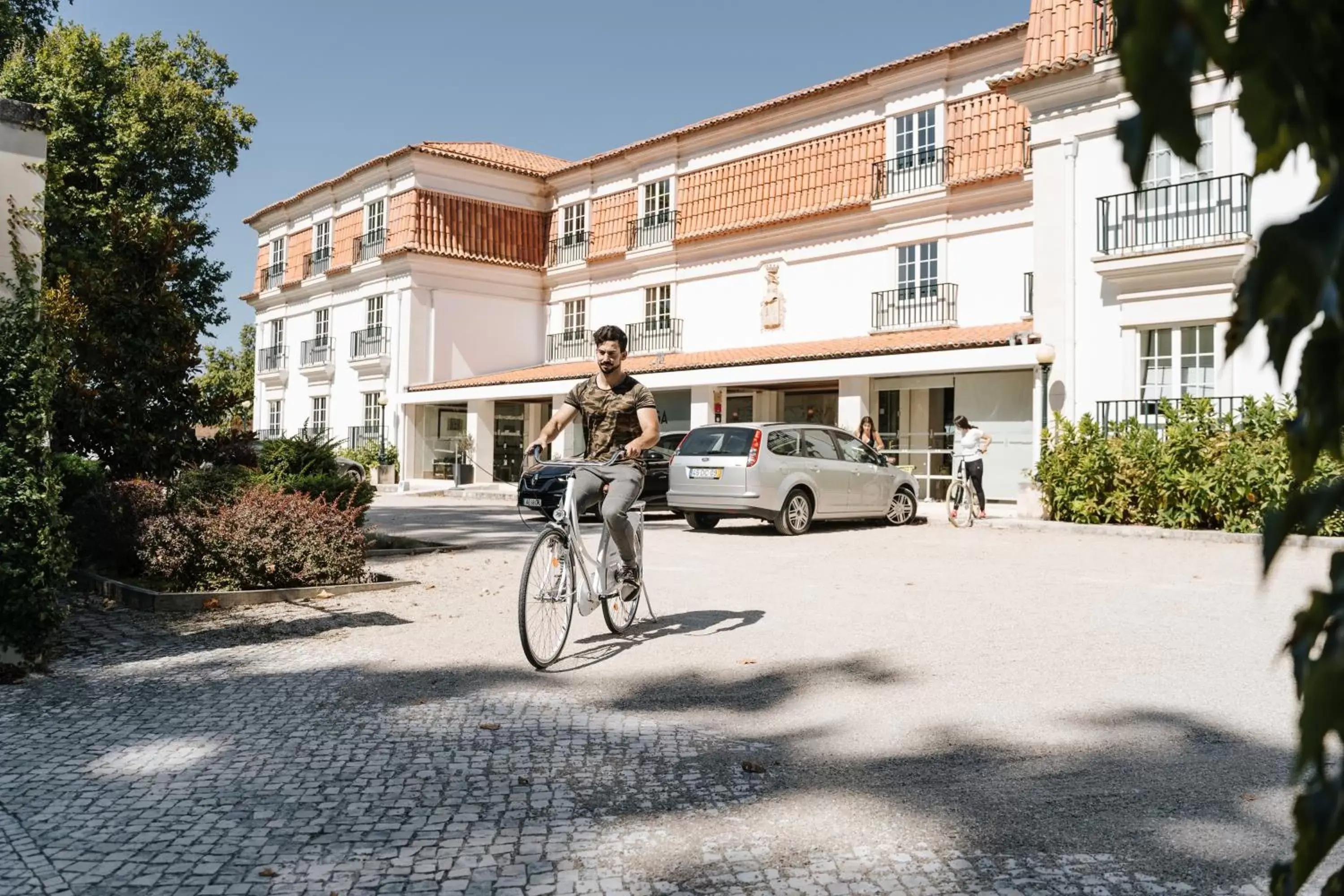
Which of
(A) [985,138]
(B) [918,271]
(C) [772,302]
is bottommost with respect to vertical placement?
(C) [772,302]

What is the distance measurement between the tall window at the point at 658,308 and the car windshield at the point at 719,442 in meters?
16.2

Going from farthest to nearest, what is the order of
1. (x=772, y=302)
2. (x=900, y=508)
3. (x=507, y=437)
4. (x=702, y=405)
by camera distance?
1. (x=507, y=437)
2. (x=772, y=302)
3. (x=702, y=405)
4. (x=900, y=508)

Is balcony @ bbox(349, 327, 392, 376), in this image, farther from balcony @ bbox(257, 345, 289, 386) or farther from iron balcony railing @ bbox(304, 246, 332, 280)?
balcony @ bbox(257, 345, 289, 386)

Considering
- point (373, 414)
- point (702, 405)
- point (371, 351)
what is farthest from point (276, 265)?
point (702, 405)

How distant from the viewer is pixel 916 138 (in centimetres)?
2573

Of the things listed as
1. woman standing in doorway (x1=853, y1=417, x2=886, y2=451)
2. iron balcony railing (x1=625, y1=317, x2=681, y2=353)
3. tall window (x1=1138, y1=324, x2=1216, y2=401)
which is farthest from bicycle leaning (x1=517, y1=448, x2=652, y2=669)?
iron balcony railing (x1=625, y1=317, x2=681, y2=353)

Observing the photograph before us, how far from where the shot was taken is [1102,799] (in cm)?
385

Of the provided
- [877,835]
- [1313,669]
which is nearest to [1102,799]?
[877,835]

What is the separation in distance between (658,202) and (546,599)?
91.7 feet

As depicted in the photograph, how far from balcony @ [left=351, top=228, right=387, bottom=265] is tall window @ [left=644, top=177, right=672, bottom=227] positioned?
9534 mm

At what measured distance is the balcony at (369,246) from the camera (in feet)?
119

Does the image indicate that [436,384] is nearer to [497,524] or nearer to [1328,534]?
[497,524]

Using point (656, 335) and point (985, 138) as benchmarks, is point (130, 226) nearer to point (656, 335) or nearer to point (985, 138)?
point (985, 138)

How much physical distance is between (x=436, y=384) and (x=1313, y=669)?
34505 millimetres
